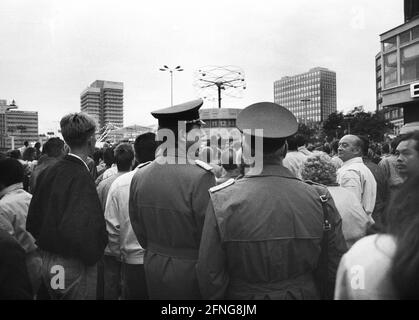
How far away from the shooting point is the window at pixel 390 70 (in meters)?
26.9

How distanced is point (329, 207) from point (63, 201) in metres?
1.83

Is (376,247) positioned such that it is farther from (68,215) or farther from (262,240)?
(68,215)

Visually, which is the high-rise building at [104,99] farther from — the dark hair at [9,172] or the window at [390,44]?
the dark hair at [9,172]

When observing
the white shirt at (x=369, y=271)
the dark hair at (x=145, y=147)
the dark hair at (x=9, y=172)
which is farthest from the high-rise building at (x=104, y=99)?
the white shirt at (x=369, y=271)

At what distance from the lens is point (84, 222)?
8.58 ft

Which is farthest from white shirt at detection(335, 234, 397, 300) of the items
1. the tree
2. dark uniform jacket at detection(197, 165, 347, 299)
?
the tree

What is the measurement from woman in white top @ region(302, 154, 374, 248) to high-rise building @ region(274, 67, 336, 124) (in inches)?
5306

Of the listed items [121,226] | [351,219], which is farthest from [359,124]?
[121,226]

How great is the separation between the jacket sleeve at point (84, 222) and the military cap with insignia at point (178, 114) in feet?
2.35

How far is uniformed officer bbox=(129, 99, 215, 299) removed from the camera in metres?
2.54

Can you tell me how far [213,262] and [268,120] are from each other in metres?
0.94
